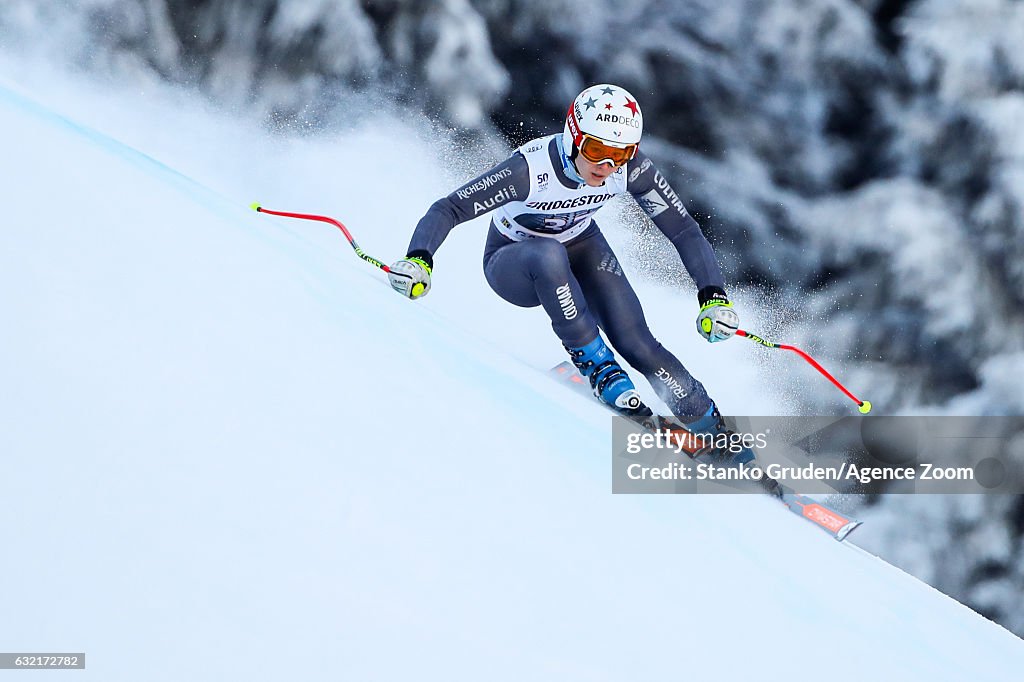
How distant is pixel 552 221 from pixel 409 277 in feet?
2.17

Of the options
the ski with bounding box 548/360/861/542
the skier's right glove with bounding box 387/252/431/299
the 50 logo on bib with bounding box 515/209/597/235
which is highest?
the 50 logo on bib with bounding box 515/209/597/235

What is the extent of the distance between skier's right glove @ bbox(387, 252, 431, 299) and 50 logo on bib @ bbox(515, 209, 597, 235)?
54 cm

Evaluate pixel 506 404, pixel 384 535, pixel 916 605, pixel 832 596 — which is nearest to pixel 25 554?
pixel 384 535

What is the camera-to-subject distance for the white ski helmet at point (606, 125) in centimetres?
314

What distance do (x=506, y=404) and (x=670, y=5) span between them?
664 cm

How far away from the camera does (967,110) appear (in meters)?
7.59

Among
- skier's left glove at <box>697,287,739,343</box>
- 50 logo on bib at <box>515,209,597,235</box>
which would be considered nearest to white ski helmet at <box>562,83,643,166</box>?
50 logo on bib at <box>515,209,597,235</box>

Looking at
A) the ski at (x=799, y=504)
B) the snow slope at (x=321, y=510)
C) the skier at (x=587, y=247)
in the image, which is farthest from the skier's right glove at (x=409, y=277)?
the ski at (x=799, y=504)

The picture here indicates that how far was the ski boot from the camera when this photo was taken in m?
3.31

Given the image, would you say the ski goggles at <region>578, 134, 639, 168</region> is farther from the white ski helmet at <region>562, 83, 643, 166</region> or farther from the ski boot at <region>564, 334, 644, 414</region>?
the ski boot at <region>564, 334, 644, 414</region>

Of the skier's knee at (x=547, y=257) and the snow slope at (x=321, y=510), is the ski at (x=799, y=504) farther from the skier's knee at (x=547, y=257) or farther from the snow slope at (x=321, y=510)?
the skier's knee at (x=547, y=257)

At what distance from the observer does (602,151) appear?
10.4 ft

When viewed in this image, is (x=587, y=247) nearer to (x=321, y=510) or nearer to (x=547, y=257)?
(x=547, y=257)

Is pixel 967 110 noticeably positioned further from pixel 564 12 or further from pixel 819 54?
pixel 564 12
